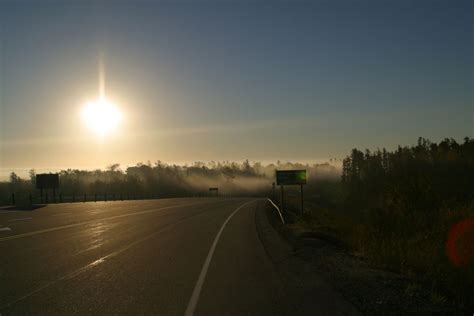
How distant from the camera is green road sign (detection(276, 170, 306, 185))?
3064 centimetres

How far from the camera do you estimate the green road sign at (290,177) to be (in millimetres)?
30641

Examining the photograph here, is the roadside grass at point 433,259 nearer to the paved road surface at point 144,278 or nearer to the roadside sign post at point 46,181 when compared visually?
the paved road surface at point 144,278

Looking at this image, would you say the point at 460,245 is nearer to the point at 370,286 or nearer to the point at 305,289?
the point at 370,286

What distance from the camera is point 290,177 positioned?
101ft

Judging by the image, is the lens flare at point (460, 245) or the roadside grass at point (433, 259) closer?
the roadside grass at point (433, 259)

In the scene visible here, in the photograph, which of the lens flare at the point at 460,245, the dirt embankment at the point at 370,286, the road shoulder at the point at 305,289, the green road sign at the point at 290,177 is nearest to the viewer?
the road shoulder at the point at 305,289

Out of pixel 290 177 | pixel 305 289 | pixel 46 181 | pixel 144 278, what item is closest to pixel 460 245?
pixel 305 289

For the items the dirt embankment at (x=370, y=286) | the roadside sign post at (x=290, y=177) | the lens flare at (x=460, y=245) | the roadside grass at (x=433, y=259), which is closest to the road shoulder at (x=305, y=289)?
the dirt embankment at (x=370, y=286)

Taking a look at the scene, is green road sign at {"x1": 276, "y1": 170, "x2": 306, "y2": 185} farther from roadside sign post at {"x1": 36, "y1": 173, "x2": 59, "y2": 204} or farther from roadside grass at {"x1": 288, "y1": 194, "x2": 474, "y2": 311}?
roadside sign post at {"x1": 36, "y1": 173, "x2": 59, "y2": 204}

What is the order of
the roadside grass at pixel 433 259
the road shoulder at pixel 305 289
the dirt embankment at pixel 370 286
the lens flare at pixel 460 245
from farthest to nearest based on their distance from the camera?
the lens flare at pixel 460 245
the roadside grass at pixel 433 259
the dirt embankment at pixel 370 286
the road shoulder at pixel 305 289

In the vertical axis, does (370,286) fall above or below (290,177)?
below

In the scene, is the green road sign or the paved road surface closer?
the paved road surface

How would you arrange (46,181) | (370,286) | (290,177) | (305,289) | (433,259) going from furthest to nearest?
(46,181) → (290,177) → (433,259) → (370,286) → (305,289)

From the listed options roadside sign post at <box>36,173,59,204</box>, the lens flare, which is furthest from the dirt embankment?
roadside sign post at <box>36,173,59,204</box>
